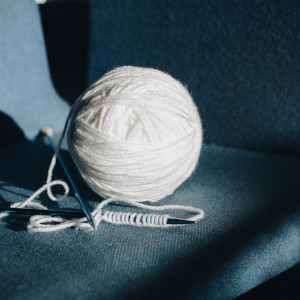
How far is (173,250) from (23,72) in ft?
2.09

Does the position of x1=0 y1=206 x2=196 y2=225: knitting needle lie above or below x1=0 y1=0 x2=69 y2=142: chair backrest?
below

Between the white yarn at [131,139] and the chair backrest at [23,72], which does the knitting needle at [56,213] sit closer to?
the white yarn at [131,139]

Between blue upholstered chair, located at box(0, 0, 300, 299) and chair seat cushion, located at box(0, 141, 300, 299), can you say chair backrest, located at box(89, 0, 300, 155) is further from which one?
chair seat cushion, located at box(0, 141, 300, 299)

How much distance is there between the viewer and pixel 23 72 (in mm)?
915

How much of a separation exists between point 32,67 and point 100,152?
49 centimetres

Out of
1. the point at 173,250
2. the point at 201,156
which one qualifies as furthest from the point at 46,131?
the point at 173,250

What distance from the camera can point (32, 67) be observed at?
3.06ft

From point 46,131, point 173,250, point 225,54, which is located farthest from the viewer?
point 46,131

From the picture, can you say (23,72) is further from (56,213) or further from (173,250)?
(173,250)

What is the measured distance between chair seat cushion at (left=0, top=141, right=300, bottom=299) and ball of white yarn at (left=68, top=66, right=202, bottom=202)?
0.26ft

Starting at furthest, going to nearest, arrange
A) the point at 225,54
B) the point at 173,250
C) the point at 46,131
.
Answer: the point at 46,131
the point at 225,54
the point at 173,250

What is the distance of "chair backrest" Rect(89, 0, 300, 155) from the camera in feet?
2.61

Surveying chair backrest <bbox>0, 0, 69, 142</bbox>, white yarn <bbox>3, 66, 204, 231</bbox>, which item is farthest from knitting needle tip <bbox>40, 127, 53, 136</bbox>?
white yarn <bbox>3, 66, 204, 231</bbox>

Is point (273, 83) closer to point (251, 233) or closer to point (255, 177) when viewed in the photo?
point (255, 177)
